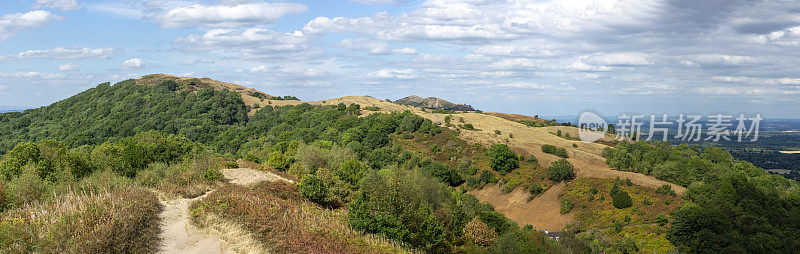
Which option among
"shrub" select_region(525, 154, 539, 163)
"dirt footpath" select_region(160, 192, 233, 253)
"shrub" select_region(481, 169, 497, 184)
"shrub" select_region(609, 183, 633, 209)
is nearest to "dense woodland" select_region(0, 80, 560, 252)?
"dirt footpath" select_region(160, 192, 233, 253)

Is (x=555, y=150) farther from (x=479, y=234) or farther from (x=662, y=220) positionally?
(x=479, y=234)

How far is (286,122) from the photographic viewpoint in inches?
3706

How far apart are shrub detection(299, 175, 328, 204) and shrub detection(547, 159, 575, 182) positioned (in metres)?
39.1

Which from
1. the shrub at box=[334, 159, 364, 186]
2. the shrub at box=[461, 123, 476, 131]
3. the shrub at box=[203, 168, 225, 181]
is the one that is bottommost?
the shrub at box=[334, 159, 364, 186]

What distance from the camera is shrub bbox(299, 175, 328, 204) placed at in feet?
68.7

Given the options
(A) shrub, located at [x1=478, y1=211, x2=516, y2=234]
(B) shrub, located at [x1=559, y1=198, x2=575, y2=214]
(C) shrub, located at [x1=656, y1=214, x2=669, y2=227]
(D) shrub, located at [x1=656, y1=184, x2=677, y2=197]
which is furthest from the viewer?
(B) shrub, located at [x1=559, y1=198, x2=575, y2=214]

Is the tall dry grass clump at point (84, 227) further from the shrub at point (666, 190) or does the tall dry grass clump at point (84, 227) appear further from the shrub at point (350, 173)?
the shrub at point (666, 190)

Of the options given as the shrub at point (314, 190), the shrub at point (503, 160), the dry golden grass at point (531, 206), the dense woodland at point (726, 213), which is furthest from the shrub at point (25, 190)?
the shrub at point (503, 160)

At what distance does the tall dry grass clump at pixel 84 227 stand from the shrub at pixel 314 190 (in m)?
6.98

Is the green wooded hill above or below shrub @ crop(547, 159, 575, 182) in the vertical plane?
above

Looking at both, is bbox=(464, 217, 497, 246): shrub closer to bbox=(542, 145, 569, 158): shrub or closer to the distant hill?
bbox=(542, 145, 569, 158): shrub

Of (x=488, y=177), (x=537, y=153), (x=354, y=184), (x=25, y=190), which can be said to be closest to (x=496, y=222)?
(x=354, y=184)

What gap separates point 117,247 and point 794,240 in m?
46.7

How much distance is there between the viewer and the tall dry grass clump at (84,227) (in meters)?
A: 11.5
